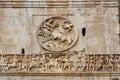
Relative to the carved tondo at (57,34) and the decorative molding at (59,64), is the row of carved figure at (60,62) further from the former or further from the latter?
the carved tondo at (57,34)

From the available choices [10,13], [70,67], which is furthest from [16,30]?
[70,67]

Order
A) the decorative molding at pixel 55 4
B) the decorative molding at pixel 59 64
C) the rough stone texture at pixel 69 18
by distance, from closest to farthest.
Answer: the decorative molding at pixel 59 64, the rough stone texture at pixel 69 18, the decorative molding at pixel 55 4

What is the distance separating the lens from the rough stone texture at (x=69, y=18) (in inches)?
767

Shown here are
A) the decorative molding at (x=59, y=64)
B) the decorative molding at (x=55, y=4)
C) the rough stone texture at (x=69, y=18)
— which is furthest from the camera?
the decorative molding at (x=55, y=4)

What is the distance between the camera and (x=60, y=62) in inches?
762

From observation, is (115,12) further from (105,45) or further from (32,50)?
(32,50)

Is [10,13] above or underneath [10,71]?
above

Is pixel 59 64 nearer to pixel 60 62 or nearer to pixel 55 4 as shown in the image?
pixel 60 62

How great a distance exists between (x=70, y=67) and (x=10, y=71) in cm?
158

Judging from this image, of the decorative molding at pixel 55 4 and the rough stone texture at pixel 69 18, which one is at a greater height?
the decorative molding at pixel 55 4

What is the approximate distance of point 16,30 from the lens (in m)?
19.6

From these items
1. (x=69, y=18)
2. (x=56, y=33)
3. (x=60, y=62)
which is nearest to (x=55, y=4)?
(x=69, y=18)

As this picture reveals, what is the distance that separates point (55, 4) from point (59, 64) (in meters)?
1.69

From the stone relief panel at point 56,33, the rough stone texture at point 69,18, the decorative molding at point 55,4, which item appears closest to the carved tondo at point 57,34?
the stone relief panel at point 56,33
